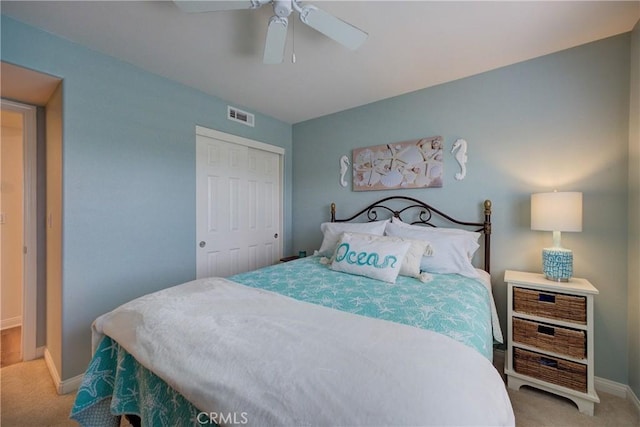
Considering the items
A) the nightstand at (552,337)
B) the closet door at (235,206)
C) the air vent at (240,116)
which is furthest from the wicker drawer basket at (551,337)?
the air vent at (240,116)

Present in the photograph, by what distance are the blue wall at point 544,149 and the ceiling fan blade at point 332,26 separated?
136 centimetres

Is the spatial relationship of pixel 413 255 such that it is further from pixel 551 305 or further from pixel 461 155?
pixel 461 155

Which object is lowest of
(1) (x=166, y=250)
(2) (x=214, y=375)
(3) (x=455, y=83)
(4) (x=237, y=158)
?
(2) (x=214, y=375)

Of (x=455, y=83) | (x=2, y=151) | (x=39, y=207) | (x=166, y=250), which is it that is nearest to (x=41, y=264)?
(x=39, y=207)

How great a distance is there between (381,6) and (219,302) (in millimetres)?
1902

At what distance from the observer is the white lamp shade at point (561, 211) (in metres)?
1.73

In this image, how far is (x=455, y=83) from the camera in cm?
245

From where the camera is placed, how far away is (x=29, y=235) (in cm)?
226

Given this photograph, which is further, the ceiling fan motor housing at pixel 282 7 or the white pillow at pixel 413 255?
the white pillow at pixel 413 255

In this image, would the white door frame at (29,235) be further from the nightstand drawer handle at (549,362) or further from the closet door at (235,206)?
the nightstand drawer handle at (549,362)

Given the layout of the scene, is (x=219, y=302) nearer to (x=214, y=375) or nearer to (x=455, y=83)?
(x=214, y=375)

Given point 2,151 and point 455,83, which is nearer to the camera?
point 455,83

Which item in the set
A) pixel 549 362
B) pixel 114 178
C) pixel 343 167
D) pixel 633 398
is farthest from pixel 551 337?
pixel 114 178

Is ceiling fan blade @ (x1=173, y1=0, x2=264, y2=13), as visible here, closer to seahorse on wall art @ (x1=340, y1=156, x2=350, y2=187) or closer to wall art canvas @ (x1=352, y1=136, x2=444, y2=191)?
wall art canvas @ (x1=352, y1=136, x2=444, y2=191)
